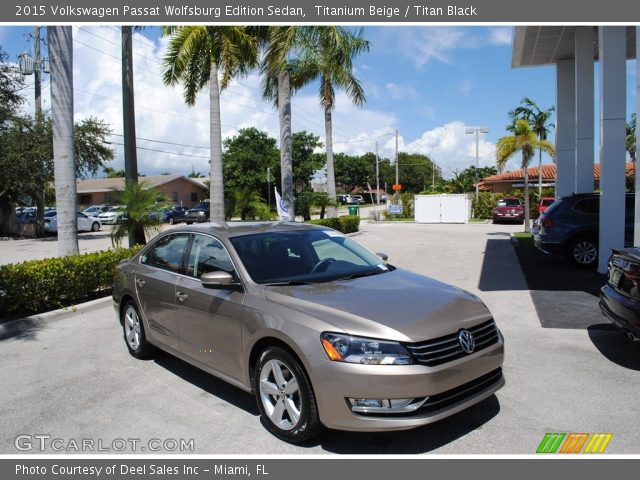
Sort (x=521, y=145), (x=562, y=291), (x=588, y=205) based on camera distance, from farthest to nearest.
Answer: (x=521, y=145), (x=588, y=205), (x=562, y=291)

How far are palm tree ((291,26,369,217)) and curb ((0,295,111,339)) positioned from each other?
10.5m

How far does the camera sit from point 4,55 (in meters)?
23.7

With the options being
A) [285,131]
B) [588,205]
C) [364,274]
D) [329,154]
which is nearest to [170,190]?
[329,154]

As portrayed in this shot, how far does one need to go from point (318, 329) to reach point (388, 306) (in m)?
0.60

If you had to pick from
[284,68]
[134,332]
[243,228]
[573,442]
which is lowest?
[573,442]

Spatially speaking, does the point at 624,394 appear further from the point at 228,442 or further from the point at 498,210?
the point at 498,210

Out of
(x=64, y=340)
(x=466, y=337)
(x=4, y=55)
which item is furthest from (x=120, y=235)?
(x=4, y=55)

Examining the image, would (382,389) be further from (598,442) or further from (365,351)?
(598,442)

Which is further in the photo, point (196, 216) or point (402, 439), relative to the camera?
point (196, 216)

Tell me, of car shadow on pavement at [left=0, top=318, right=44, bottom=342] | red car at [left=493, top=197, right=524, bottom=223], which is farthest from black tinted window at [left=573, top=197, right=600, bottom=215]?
red car at [left=493, top=197, right=524, bottom=223]

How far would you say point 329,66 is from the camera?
18312 millimetres

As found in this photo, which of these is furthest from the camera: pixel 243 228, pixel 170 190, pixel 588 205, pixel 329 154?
pixel 170 190

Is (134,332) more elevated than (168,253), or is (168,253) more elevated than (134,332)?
(168,253)

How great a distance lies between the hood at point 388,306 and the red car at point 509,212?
28.6 metres
